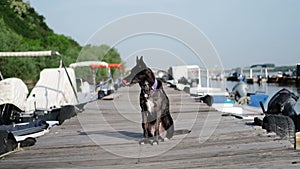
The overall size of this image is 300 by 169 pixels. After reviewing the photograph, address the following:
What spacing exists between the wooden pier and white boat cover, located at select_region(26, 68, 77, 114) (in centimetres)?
764

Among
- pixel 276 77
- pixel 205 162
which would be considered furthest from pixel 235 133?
pixel 276 77

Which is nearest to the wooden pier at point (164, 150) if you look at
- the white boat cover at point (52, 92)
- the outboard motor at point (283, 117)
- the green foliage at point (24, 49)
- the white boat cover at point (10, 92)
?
the outboard motor at point (283, 117)

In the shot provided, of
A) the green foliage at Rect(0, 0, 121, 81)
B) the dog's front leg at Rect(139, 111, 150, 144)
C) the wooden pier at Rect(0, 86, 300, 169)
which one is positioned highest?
the green foliage at Rect(0, 0, 121, 81)

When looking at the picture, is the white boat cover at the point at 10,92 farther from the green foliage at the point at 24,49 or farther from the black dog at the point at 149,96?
the black dog at the point at 149,96

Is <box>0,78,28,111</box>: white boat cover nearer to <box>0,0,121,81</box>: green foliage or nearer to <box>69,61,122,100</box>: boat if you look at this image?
<box>0,0,121,81</box>: green foliage

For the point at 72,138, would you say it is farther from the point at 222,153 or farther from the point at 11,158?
the point at 222,153

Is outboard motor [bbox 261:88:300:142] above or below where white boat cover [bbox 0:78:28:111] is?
below

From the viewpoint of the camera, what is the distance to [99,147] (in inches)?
296

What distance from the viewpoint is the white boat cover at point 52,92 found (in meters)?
17.6

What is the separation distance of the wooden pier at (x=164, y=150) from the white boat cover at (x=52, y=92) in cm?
764

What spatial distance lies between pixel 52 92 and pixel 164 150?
12.0 m

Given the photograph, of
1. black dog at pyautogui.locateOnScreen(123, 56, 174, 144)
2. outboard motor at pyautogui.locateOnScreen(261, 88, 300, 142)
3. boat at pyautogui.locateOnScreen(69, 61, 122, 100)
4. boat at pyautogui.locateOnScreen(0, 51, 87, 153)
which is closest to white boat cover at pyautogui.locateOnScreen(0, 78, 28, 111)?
boat at pyautogui.locateOnScreen(0, 51, 87, 153)

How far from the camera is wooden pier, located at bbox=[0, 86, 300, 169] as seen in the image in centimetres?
612

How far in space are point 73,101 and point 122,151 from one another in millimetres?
12325
